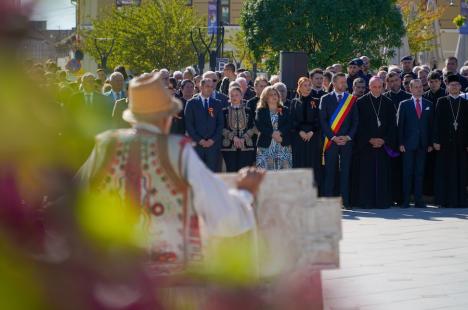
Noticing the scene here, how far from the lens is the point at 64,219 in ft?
5.90

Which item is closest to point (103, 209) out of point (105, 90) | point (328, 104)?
point (328, 104)

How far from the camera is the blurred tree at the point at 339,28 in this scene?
112 feet

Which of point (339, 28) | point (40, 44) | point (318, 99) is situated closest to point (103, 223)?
point (40, 44)

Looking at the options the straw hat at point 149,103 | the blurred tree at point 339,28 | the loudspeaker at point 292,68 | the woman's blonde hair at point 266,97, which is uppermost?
the blurred tree at point 339,28

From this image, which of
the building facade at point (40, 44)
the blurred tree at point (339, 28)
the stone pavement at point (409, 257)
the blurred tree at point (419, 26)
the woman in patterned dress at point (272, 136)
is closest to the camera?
the building facade at point (40, 44)

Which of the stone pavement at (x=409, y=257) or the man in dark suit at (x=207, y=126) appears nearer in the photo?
the stone pavement at (x=409, y=257)

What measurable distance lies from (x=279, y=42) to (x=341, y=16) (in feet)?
7.73

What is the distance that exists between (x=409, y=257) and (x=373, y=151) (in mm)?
5120

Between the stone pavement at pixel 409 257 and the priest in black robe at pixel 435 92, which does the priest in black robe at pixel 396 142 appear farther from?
the stone pavement at pixel 409 257

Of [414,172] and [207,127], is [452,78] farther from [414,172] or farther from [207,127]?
[207,127]

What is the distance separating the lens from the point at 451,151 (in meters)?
14.7

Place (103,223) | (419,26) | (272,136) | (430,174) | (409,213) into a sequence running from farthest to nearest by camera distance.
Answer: (419,26) < (430,174) < (272,136) < (409,213) < (103,223)

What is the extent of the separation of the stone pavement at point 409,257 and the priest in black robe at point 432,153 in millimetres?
1059

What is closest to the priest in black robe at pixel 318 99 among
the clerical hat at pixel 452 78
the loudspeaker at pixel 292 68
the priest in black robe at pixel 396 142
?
the priest in black robe at pixel 396 142
